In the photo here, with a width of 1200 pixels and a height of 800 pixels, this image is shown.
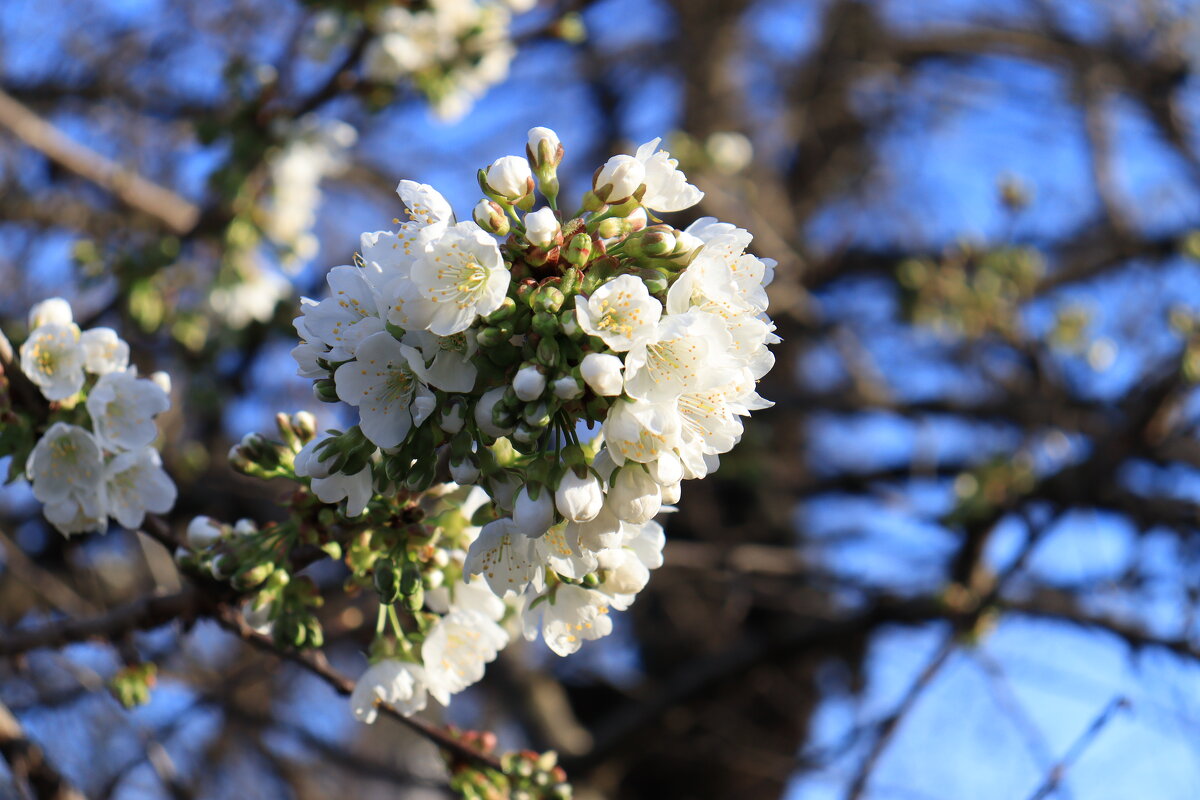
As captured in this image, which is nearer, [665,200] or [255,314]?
[665,200]

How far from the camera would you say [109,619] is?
195 cm

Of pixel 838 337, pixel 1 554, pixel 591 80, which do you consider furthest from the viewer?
pixel 591 80

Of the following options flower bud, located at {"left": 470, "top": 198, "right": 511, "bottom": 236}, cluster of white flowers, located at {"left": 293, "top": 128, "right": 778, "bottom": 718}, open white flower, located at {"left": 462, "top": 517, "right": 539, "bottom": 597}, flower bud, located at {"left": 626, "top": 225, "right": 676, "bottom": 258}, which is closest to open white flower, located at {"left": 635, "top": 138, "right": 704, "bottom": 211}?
cluster of white flowers, located at {"left": 293, "top": 128, "right": 778, "bottom": 718}

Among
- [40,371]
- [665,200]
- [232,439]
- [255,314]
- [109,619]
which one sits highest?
[665,200]

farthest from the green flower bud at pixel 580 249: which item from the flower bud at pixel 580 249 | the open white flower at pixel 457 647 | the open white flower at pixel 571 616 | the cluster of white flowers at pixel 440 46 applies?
the cluster of white flowers at pixel 440 46

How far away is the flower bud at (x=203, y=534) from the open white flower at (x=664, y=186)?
3.38 ft

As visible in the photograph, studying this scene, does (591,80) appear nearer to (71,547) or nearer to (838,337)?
(838,337)

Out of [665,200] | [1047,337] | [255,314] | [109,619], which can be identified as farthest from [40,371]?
[1047,337]

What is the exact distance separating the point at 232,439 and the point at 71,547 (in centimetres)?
118

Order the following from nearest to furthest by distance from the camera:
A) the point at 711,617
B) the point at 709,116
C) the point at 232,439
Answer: the point at 232,439 < the point at 711,617 < the point at 709,116

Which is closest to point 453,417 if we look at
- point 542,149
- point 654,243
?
point 654,243

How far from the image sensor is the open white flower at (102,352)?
1.87 m

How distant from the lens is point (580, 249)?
4.67 ft

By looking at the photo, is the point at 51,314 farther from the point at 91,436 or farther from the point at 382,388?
the point at 382,388
